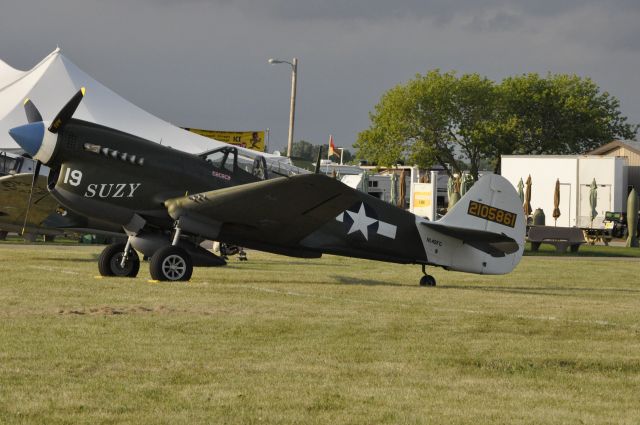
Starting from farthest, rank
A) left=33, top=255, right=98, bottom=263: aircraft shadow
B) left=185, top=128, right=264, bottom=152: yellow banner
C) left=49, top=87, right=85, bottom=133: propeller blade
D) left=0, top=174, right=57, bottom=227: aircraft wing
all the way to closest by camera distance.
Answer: left=185, top=128, right=264, bottom=152: yellow banner < left=33, top=255, right=98, bottom=263: aircraft shadow < left=0, top=174, right=57, bottom=227: aircraft wing < left=49, top=87, right=85, bottom=133: propeller blade

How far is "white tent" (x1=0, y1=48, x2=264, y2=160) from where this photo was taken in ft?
122

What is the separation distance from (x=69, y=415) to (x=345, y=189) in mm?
8990

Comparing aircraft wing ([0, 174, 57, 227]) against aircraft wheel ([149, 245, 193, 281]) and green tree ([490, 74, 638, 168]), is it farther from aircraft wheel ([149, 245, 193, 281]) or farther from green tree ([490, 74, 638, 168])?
green tree ([490, 74, 638, 168])

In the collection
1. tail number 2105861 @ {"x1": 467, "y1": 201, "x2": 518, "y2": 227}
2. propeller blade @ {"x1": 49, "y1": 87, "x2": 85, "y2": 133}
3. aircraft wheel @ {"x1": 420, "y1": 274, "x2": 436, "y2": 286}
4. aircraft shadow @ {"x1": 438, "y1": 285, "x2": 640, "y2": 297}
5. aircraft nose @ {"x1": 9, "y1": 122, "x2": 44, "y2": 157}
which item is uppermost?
propeller blade @ {"x1": 49, "y1": 87, "x2": 85, "y2": 133}

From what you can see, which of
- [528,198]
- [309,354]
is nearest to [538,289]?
[309,354]

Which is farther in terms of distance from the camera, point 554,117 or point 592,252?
point 554,117

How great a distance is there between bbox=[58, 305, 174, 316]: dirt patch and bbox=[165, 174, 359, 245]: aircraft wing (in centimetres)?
368

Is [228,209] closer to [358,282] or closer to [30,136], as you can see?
[358,282]

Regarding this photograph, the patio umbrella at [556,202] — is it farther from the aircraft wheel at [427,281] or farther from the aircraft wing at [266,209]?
the aircraft wing at [266,209]

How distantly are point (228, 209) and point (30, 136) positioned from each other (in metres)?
3.26

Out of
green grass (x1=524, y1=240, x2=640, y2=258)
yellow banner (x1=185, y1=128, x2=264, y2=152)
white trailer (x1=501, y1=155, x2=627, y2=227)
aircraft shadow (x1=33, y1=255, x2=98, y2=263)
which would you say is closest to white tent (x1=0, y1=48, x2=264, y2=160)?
green grass (x1=524, y1=240, x2=640, y2=258)

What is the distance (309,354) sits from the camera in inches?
A: 349

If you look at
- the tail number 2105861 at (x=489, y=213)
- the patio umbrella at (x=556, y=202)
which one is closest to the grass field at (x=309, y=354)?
the tail number 2105861 at (x=489, y=213)

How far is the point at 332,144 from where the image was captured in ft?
235
